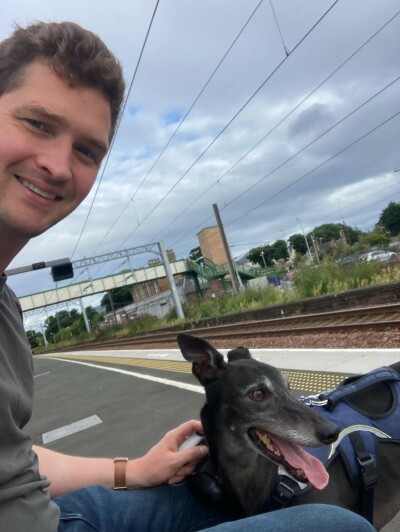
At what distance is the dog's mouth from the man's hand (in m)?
0.32

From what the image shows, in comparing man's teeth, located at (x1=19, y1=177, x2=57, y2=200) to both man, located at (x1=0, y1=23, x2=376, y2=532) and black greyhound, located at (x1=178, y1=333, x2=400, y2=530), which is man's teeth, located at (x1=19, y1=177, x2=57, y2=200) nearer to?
man, located at (x1=0, y1=23, x2=376, y2=532)

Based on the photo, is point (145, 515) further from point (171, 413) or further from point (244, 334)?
point (244, 334)

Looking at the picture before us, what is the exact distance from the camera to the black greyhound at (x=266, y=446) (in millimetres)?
1934

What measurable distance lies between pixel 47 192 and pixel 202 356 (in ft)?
4.21

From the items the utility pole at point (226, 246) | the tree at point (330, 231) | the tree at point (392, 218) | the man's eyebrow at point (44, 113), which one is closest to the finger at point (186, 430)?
the man's eyebrow at point (44, 113)

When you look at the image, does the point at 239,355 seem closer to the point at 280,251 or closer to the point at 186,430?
the point at 186,430

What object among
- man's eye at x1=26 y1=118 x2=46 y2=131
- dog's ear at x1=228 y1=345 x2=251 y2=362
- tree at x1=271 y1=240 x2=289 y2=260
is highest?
tree at x1=271 y1=240 x2=289 y2=260

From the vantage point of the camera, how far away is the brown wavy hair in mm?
1444

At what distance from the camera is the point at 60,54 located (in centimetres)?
146

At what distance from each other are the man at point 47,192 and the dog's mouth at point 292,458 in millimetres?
444

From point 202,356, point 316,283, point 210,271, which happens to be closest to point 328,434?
point 202,356

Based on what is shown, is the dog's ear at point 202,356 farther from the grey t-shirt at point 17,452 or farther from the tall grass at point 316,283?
the tall grass at point 316,283

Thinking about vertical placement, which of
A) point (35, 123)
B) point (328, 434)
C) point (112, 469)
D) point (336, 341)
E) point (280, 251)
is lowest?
point (336, 341)

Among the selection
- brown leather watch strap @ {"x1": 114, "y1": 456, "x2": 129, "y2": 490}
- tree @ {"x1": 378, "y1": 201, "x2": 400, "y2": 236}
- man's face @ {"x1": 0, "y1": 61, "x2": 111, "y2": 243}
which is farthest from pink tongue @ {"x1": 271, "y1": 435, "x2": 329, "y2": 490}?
tree @ {"x1": 378, "y1": 201, "x2": 400, "y2": 236}
